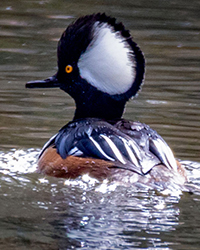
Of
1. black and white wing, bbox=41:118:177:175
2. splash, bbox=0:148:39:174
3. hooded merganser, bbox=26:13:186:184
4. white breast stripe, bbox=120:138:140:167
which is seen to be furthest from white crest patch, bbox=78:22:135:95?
splash, bbox=0:148:39:174

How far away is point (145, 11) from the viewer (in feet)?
40.9

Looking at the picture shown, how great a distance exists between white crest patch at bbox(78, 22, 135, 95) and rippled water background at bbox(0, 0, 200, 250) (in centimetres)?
100

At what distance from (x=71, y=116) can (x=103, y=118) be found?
1822 millimetres

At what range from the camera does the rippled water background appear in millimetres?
4117

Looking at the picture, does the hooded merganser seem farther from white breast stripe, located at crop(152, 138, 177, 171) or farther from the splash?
the splash

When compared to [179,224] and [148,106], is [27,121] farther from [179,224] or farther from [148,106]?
[179,224]

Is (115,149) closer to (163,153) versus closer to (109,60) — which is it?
(163,153)

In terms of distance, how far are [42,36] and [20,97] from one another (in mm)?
2964

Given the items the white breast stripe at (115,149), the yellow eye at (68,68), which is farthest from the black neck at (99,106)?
the white breast stripe at (115,149)

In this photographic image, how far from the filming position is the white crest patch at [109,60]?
17.9ft

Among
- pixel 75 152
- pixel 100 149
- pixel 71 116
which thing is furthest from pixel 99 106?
pixel 71 116

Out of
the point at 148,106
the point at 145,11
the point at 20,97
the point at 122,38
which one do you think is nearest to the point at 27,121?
the point at 20,97

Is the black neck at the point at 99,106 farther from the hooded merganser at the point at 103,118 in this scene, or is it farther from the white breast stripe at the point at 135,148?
the white breast stripe at the point at 135,148

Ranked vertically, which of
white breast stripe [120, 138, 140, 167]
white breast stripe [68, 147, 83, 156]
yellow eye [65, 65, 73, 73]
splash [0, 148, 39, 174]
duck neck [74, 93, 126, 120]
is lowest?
splash [0, 148, 39, 174]
